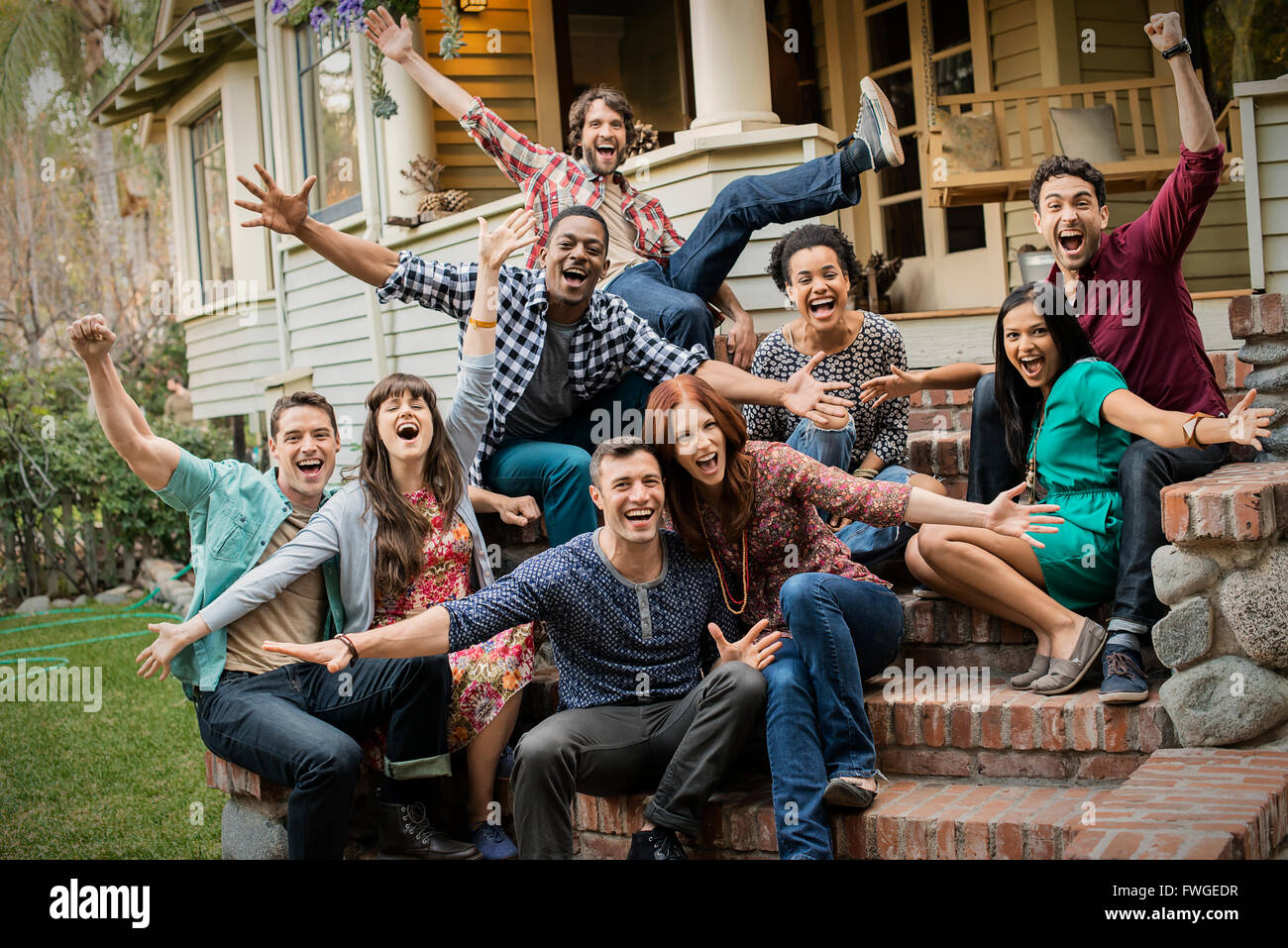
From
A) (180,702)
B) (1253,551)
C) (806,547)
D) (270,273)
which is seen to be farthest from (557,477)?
(270,273)

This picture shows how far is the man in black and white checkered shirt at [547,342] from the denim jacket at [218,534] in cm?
78

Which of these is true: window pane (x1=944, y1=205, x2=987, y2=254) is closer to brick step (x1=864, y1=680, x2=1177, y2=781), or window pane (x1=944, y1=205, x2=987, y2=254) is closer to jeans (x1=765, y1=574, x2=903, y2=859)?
brick step (x1=864, y1=680, x2=1177, y2=781)

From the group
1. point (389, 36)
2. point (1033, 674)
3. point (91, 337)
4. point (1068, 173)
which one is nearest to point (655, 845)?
point (1033, 674)

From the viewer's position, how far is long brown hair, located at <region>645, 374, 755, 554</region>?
3.03 meters

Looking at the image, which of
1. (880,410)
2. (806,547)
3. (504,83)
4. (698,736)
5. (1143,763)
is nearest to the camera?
(1143,763)

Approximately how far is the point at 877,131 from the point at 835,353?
78cm

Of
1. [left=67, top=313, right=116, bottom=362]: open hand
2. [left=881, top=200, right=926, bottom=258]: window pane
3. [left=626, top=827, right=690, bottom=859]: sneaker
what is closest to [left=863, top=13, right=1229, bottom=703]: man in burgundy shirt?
[left=626, top=827, right=690, bottom=859]: sneaker

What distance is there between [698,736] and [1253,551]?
4.55 ft

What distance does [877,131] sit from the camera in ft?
12.9

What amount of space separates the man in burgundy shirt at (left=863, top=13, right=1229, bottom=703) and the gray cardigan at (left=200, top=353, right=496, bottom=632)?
1.21 meters

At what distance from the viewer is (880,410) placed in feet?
12.5

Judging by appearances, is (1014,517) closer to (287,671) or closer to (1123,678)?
(1123,678)
